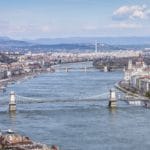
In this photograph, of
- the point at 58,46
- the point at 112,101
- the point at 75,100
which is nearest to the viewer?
the point at 112,101

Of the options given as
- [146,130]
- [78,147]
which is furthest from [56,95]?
[78,147]

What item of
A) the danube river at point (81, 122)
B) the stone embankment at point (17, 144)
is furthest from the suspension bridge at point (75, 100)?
the stone embankment at point (17, 144)

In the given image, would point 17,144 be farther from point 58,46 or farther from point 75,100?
point 58,46

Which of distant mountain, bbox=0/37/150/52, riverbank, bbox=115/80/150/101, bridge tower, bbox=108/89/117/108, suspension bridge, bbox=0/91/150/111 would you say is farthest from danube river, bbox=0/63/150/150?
distant mountain, bbox=0/37/150/52

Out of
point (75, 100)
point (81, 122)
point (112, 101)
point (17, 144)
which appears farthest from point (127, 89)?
point (17, 144)

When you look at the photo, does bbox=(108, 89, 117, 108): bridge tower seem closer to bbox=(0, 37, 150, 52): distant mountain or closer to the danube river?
the danube river

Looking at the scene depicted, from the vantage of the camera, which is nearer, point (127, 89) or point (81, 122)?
point (81, 122)

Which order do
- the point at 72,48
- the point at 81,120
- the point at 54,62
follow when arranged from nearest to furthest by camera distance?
the point at 81,120
the point at 54,62
the point at 72,48

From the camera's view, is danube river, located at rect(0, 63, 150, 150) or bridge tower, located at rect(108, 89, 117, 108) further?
bridge tower, located at rect(108, 89, 117, 108)

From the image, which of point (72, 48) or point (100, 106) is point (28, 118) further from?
point (72, 48)

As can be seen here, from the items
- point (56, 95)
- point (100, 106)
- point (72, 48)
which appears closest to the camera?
point (100, 106)

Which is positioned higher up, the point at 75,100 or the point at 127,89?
the point at 75,100
